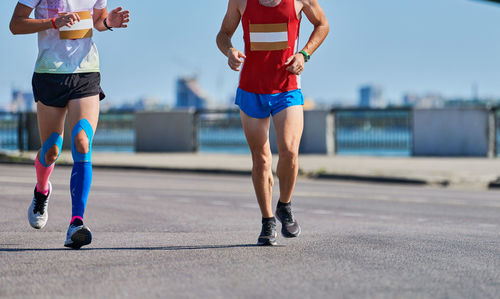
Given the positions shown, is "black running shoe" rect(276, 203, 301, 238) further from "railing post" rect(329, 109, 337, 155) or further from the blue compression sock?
"railing post" rect(329, 109, 337, 155)

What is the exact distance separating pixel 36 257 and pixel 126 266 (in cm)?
73

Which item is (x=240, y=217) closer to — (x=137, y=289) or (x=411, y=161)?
(x=137, y=289)

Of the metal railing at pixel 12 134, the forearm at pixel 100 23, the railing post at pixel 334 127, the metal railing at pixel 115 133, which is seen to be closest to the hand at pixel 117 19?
the forearm at pixel 100 23

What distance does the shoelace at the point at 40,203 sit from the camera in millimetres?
6250

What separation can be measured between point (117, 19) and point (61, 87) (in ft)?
2.15

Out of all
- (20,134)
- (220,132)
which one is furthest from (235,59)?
(20,134)

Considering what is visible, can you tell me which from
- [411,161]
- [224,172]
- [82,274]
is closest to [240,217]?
[82,274]

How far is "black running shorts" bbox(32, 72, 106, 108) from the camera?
5.72 meters

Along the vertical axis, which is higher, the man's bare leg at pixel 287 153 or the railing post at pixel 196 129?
the man's bare leg at pixel 287 153

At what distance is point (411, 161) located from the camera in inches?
795

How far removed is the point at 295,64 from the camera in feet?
19.0

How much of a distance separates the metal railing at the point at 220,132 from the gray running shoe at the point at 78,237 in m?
19.4

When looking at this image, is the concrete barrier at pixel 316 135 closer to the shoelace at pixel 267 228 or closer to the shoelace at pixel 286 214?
the shoelace at pixel 286 214

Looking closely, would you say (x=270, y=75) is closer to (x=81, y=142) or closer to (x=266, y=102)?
(x=266, y=102)
